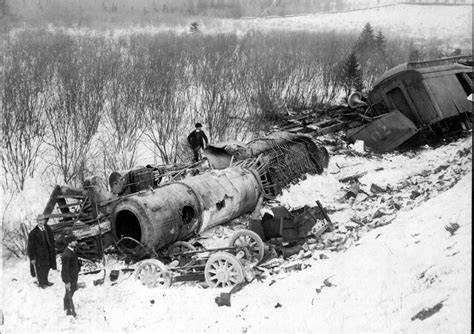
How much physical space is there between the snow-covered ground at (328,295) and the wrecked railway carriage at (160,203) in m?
0.84

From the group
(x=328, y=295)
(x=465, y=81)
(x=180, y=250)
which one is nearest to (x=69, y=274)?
(x=180, y=250)

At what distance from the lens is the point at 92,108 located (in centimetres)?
1617

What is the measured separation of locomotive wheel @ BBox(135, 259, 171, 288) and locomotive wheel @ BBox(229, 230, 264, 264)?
58.8 inches

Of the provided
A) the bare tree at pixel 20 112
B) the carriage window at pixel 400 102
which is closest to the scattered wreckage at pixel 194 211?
the bare tree at pixel 20 112

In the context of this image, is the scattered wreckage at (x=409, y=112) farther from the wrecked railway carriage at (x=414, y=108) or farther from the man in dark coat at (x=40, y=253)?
the man in dark coat at (x=40, y=253)

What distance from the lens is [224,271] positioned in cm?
818

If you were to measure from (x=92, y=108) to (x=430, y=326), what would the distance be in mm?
13955

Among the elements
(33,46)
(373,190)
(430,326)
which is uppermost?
(33,46)

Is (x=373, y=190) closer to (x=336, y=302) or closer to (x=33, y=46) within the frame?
(x=336, y=302)

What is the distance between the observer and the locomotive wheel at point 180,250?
9.34m

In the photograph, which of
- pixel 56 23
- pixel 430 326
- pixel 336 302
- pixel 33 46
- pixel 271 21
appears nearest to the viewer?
pixel 430 326

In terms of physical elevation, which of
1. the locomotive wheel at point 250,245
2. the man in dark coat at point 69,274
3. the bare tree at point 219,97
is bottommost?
the locomotive wheel at point 250,245

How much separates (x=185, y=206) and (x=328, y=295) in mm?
3970

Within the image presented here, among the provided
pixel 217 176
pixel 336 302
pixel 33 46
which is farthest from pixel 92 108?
pixel 336 302
